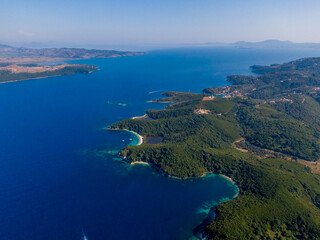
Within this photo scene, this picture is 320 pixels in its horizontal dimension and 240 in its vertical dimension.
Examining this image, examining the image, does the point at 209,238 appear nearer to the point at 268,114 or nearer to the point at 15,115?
the point at 268,114

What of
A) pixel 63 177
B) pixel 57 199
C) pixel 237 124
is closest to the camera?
pixel 57 199

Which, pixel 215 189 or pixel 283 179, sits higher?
pixel 283 179

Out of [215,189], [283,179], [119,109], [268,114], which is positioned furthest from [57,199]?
[268,114]

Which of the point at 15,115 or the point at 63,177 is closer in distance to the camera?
the point at 63,177

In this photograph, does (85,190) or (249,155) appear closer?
(85,190)

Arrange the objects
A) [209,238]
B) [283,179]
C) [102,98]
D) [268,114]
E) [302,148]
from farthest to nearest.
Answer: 1. [102,98]
2. [268,114]
3. [302,148]
4. [283,179]
5. [209,238]

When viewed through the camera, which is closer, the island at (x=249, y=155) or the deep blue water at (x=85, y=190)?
the island at (x=249, y=155)

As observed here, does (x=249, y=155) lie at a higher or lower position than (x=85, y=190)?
higher

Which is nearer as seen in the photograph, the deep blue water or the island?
the island
